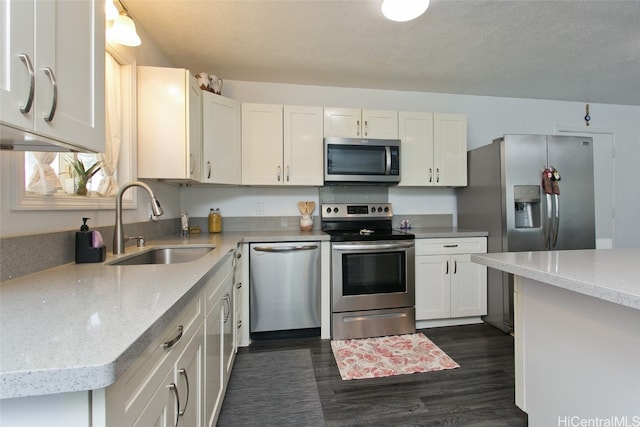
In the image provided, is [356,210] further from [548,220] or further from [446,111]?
[548,220]

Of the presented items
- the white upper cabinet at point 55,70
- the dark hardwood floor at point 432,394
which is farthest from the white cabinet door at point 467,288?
the white upper cabinet at point 55,70

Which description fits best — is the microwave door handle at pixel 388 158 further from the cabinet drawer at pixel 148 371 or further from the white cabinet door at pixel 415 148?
the cabinet drawer at pixel 148 371

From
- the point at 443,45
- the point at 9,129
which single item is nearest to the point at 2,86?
the point at 9,129

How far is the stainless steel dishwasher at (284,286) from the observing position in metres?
2.30

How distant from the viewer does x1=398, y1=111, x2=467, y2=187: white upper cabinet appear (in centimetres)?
281

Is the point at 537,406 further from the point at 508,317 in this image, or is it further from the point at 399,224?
the point at 399,224

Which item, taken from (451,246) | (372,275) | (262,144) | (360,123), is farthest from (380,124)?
(372,275)

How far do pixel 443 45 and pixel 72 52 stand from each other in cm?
239

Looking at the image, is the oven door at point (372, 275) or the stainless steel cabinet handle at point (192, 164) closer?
the stainless steel cabinet handle at point (192, 164)

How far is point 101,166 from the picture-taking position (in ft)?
5.07

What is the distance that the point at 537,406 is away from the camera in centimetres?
126

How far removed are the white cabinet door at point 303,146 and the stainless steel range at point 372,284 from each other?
2.16ft

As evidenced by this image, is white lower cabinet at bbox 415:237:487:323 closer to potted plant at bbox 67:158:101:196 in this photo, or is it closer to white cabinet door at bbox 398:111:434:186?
white cabinet door at bbox 398:111:434:186

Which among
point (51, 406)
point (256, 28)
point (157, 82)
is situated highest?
point (256, 28)
